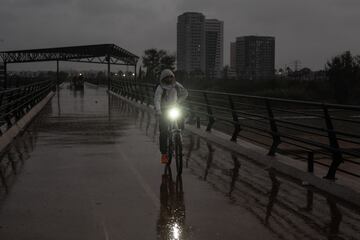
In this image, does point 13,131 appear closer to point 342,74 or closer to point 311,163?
point 311,163

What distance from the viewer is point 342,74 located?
299 feet

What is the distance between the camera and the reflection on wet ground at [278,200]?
6059 millimetres

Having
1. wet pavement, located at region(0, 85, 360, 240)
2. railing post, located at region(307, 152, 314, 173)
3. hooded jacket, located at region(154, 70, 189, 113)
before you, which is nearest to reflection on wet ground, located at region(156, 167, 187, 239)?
wet pavement, located at region(0, 85, 360, 240)

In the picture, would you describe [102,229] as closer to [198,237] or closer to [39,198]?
[198,237]

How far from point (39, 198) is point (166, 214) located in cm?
207

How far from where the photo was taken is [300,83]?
92.6m

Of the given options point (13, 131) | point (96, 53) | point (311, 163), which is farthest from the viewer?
point (96, 53)

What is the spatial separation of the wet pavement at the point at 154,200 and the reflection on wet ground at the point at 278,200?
1 cm

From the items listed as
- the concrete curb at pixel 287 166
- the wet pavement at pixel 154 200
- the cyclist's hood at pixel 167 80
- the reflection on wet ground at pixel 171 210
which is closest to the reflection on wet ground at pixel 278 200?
the wet pavement at pixel 154 200

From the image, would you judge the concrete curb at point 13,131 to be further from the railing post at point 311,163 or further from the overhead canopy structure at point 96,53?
the overhead canopy structure at point 96,53

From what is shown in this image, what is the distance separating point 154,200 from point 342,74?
88787 mm

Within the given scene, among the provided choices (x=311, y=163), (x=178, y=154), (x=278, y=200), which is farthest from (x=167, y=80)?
(x=278, y=200)

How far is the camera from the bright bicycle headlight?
1005 cm

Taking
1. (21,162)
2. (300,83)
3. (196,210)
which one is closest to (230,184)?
A: (196,210)
